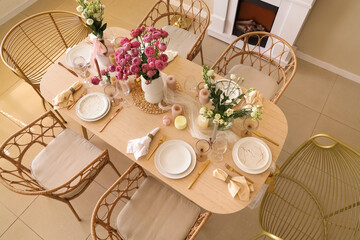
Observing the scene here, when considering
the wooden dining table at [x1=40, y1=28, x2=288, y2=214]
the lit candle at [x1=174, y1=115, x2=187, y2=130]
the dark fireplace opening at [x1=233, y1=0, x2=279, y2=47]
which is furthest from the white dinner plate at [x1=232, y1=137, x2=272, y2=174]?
the dark fireplace opening at [x1=233, y1=0, x2=279, y2=47]

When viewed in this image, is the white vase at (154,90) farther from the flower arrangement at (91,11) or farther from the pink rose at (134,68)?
the flower arrangement at (91,11)

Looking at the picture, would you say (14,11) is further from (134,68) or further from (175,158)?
(175,158)

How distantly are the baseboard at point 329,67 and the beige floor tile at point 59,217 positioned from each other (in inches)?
100

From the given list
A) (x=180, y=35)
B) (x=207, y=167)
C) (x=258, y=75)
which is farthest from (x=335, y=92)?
(x=207, y=167)

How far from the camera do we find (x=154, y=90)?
5.59 feet

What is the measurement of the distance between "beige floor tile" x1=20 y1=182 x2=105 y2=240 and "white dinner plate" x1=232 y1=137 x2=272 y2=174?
1.31m

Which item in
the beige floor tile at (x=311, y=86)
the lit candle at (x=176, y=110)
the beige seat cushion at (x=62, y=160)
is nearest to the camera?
the lit candle at (x=176, y=110)

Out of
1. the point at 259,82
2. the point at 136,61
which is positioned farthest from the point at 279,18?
the point at 136,61

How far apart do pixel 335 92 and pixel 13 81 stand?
3.51m

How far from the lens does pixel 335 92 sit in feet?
9.22

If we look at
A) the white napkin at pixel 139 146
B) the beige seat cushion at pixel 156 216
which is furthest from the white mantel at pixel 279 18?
the beige seat cushion at pixel 156 216

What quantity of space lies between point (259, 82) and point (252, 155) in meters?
0.84

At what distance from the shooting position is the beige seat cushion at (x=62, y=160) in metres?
1.88

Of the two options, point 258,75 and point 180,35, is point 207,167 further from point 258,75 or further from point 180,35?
point 180,35
